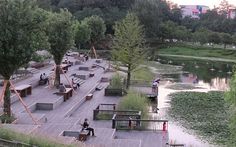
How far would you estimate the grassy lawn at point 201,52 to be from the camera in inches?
3570

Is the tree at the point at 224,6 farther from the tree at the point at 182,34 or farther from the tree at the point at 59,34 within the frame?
the tree at the point at 59,34

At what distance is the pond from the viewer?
54.3 metres

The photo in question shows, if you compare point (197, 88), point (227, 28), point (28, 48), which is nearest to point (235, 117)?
point (28, 48)

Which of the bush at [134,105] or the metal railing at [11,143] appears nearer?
the metal railing at [11,143]

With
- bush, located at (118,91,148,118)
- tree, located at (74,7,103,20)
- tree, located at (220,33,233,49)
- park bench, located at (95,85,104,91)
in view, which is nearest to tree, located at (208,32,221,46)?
tree, located at (220,33,233,49)

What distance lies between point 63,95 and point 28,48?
10.7 m

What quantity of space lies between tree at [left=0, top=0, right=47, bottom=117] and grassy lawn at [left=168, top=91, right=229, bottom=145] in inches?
485

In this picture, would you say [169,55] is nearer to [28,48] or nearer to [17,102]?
[17,102]

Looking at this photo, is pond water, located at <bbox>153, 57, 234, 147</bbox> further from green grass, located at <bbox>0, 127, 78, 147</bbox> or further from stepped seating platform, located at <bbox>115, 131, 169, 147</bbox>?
green grass, located at <bbox>0, 127, 78, 147</bbox>

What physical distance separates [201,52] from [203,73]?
29.1 m

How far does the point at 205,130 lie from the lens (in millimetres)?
28781

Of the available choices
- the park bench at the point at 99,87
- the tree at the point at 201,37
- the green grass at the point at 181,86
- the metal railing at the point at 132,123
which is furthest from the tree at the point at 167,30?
the metal railing at the point at 132,123

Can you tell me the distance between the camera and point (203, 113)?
34.2 m

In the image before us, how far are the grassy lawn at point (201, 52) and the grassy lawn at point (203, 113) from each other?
46832mm
